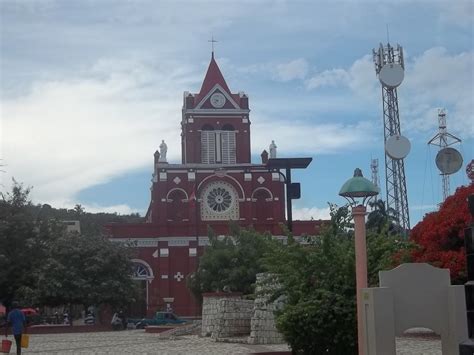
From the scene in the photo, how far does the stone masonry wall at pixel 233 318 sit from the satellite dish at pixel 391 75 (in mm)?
19023

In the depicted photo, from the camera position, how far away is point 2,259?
38.8 m

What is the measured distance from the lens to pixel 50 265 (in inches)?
1538

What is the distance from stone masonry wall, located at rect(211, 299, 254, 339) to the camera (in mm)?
25094

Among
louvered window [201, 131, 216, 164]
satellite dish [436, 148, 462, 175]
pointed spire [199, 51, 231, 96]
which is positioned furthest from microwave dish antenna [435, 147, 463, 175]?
pointed spire [199, 51, 231, 96]

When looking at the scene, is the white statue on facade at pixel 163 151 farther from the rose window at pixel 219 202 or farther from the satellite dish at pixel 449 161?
the satellite dish at pixel 449 161

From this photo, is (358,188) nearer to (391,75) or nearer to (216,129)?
(391,75)

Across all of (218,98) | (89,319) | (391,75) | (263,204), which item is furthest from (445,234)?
(218,98)

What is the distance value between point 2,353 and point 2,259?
60.1 feet

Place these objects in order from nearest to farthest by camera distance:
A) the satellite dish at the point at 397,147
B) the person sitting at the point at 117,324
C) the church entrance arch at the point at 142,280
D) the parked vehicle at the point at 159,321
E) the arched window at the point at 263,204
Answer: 1. the satellite dish at the point at 397,147
2. the person sitting at the point at 117,324
3. the parked vehicle at the point at 159,321
4. the church entrance arch at the point at 142,280
5. the arched window at the point at 263,204

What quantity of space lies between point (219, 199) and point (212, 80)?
9.30 m

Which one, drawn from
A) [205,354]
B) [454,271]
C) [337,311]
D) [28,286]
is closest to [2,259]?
[28,286]

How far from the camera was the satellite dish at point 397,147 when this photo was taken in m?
38.1

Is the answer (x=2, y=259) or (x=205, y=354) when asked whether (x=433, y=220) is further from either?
(x=2, y=259)

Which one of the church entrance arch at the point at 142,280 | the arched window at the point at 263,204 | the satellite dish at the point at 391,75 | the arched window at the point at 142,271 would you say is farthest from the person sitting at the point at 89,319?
the satellite dish at the point at 391,75
